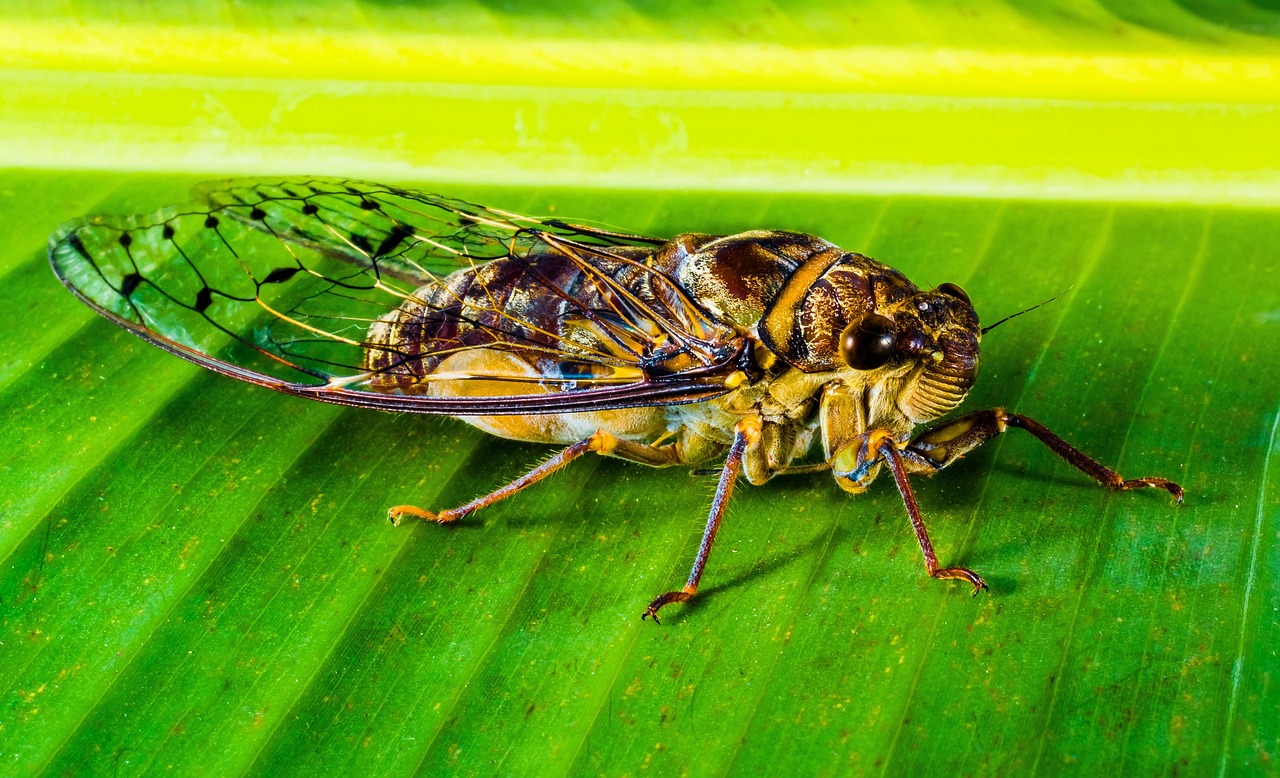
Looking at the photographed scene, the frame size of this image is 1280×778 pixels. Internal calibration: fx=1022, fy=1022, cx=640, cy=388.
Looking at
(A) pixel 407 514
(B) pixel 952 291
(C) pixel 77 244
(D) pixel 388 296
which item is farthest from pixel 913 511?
(C) pixel 77 244

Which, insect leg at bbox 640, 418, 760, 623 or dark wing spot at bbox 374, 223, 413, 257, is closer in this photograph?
insect leg at bbox 640, 418, 760, 623

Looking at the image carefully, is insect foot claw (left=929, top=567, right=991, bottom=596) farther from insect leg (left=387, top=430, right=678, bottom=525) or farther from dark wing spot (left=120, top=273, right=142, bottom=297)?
dark wing spot (left=120, top=273, right=142, bottom=297)

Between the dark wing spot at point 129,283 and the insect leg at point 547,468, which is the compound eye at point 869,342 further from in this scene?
the dark wing spot at point 129,283

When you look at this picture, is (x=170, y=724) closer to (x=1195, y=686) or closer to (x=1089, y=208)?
(x=1195, y=686)

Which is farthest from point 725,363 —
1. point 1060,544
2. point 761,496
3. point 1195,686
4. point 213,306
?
point 213,306

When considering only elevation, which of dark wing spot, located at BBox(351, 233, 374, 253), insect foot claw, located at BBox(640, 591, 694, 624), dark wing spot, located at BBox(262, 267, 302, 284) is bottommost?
insect foot claw, located at BBox(640, 591, 694, 624)

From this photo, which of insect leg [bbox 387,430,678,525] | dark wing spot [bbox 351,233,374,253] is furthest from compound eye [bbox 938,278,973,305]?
dark wing spot [bbox 351,233,374,253]
